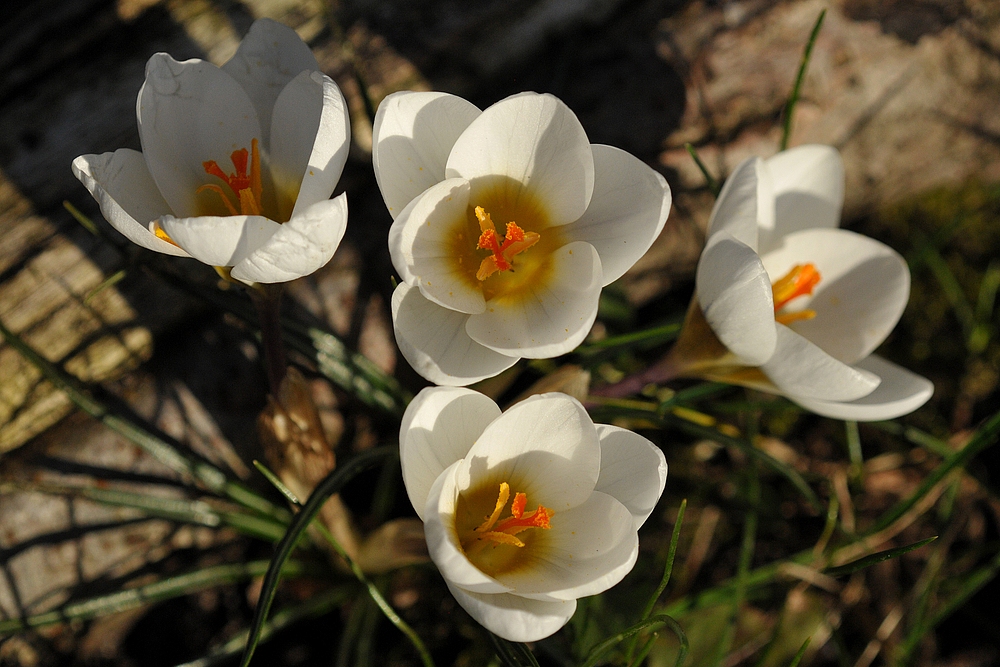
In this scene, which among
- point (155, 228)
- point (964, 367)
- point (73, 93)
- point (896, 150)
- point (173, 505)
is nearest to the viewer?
point (155, 228)

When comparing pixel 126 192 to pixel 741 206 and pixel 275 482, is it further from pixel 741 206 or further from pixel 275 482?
pixel 741 206

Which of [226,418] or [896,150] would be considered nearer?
[226,418]

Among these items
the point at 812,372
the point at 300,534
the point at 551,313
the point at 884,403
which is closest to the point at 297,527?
the point at 300,534

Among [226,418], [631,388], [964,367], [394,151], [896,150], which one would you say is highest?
[394,151]

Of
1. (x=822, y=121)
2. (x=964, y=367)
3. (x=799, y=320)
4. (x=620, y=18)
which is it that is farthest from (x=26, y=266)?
(x=964, y=367)

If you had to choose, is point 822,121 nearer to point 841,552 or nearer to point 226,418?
point 841,552

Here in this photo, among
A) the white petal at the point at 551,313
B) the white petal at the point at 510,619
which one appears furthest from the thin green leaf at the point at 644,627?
the white petal at the point at 551,313
